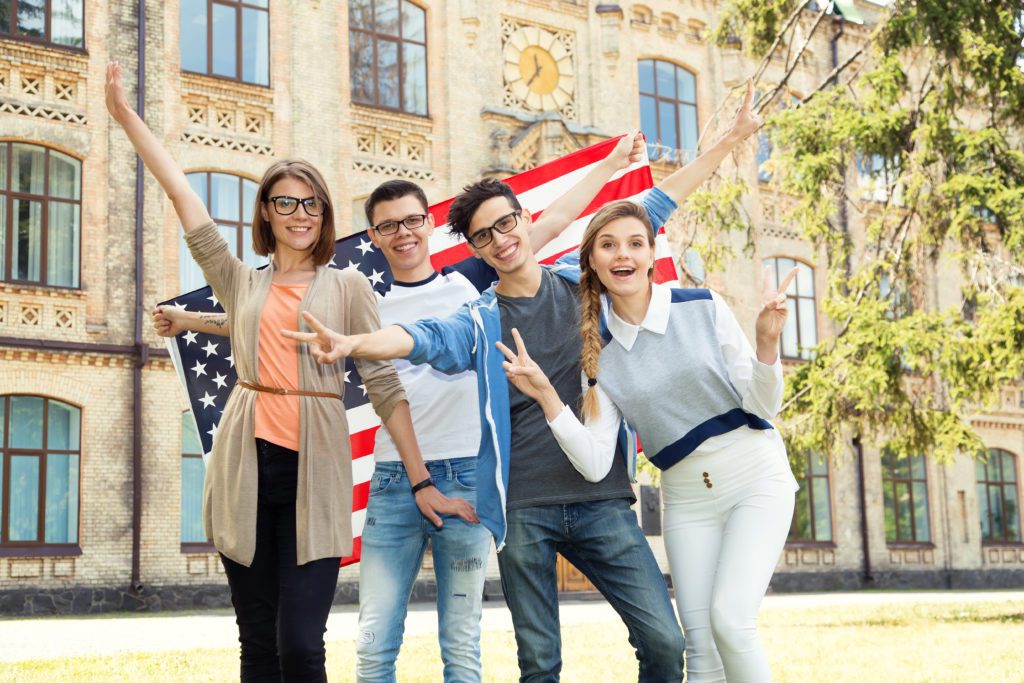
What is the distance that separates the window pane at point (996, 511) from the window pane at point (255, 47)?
773 inches

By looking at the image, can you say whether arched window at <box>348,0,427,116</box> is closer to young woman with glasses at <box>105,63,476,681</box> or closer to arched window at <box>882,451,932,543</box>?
arched window at <box>882,451,932,543</box>

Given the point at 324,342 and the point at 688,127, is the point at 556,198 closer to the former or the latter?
the point at 324,342

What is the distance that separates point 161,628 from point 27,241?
23.8 feet

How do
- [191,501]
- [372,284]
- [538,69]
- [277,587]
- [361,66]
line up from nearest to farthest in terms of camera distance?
1. [277,587]
2. [372,284]
3. [191,501]
4. [361,66]
5. [538,69]

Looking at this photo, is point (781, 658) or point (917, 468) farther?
point (917, 468)

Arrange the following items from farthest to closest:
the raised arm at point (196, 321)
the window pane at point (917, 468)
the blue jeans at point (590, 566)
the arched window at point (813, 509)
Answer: the window pane at point (917, 468) → the arched window at point (813, 509) → the raised arm at point (196, 321) → the blue jeans at point (590, 566)

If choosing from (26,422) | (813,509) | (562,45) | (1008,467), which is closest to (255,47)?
(562,45)

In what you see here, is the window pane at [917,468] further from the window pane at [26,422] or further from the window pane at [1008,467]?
the window pane at [26,422]

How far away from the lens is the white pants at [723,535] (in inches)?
155

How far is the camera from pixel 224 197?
64.4 feet

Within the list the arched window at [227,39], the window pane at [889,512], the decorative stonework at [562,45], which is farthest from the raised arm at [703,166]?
the window pane at [889,512]

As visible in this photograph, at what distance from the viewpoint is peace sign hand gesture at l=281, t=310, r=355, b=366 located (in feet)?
11.5

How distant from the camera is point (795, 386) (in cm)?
1556

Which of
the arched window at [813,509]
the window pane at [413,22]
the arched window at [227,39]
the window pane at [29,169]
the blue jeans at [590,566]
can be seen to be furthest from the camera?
the arched window at [813,509]
